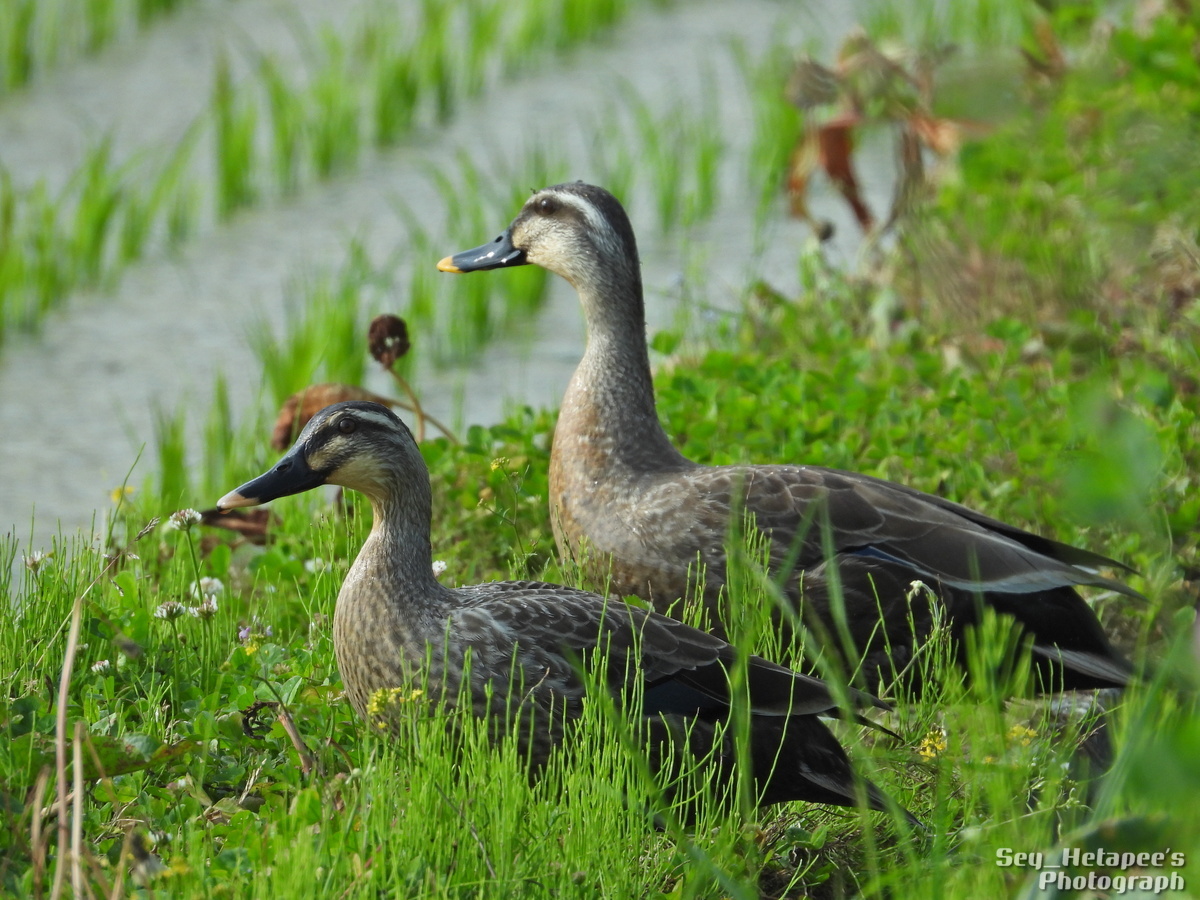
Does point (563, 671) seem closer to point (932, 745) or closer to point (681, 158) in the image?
point (932, 745)

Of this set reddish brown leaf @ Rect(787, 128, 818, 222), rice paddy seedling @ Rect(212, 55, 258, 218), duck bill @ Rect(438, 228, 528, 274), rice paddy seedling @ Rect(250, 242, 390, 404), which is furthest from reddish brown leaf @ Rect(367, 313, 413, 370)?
rice paddy seedling @ Rect(212, 55, 258, 218)

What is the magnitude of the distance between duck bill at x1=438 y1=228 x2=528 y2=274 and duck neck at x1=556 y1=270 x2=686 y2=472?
0.30m

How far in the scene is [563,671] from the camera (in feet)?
10.2

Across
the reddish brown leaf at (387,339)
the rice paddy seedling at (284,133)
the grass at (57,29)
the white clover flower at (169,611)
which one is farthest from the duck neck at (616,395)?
the grass at (57,29)

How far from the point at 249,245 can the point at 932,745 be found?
5.82m

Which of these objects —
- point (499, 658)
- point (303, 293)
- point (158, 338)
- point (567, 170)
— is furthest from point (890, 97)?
point (499, 658)

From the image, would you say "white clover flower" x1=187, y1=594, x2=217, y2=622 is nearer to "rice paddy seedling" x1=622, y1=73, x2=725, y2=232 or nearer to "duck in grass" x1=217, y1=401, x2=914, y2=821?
"duck in grass" x1=217, y1=401, x2=914, y2=821

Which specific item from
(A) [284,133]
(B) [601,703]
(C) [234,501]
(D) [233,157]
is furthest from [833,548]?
(A) [284,133]

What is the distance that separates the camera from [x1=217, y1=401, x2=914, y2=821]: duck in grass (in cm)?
303

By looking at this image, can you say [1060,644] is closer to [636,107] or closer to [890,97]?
[890,97]

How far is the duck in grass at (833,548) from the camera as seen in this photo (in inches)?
146

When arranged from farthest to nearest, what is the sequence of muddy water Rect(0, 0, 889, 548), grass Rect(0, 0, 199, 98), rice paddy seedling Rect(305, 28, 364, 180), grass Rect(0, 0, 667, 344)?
grass Rect(0, 0, 199, 98) < rice paddy seedling Rect(305, 28, 364, 180) < grass Rect(0, 0, 667, 344) < muddy water Rect(0, 0, 889, 548)

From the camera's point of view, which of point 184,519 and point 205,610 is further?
point 184,519

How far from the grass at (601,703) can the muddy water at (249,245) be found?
1.80 ft
